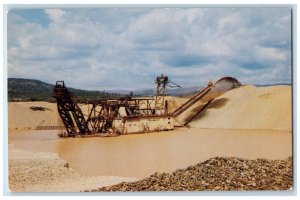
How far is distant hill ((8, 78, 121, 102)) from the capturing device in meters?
5.26

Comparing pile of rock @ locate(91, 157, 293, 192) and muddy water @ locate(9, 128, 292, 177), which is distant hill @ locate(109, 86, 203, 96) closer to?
muddy water @ locate(9, 128, 292, 177)

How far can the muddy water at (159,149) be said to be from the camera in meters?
5.45

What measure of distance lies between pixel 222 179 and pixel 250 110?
752 millimetres

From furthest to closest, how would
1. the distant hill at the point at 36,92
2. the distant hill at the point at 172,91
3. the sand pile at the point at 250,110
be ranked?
the distant hill at the point at 172,91, the sand pile at the point at 250,110, the distant hill at the point at 36,92

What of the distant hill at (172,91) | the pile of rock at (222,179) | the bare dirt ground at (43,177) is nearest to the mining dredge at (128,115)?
the distant hill at (172,91)

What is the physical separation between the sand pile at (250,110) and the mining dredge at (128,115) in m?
0.11

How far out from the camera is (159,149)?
552 cm

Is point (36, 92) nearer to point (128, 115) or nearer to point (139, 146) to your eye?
point (128, 115)

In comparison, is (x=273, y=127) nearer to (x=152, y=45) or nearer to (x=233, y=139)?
(x=233, y=139)

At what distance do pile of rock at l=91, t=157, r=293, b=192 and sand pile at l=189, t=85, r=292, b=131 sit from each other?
390 millimetres

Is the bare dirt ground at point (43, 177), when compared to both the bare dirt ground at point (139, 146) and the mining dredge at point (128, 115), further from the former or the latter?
the mining dredge at point (128, 115)

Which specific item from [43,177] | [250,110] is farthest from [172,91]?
[43,177]
